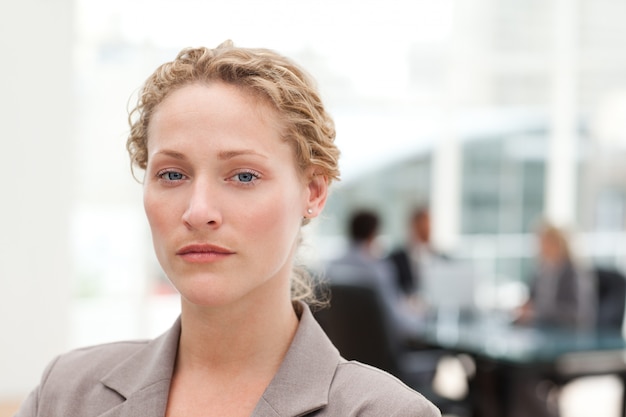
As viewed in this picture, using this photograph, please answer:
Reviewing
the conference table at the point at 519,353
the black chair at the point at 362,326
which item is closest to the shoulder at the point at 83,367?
the black chair at the point at 362,326

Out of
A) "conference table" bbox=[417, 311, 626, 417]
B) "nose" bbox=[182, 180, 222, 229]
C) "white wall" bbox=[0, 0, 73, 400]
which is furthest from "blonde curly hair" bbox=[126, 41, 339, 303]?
"white wall" bbox=[0, 0, 73, 400]

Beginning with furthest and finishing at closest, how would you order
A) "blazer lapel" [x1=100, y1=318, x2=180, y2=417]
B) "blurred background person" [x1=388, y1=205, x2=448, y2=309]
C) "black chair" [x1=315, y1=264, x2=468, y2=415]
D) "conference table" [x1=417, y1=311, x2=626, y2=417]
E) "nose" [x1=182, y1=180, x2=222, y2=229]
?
"blurred background person" [x1=388, y1=205, x2=448, y2=309] < "conference table" [x1=417, y1=311, x2=626, y2=417] < "black chair" [x1=315, y1=264, x2=468, y2=415] < "blazer lapel" [x1=100, y1=318, x2=180, y2=417] < "nose" [x1=182, y1=180, x2=222, y2=229]

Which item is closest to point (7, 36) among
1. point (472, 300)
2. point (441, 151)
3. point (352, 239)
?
point (352, 239)

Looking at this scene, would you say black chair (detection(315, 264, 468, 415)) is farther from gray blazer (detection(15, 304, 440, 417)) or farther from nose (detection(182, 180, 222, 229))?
nose (detection(182, 180, 222, 229))

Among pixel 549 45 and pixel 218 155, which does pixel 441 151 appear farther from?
pixel 218 155

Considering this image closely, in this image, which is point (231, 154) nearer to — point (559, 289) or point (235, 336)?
point (235, 336)

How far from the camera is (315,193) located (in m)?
1.03

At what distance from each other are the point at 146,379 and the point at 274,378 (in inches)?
6.0

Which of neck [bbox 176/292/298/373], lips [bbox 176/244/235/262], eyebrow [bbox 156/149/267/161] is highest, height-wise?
eyebrow [bbox 156/149/267/161]

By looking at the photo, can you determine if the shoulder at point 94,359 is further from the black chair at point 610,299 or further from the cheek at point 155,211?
the black chair at point 610,299

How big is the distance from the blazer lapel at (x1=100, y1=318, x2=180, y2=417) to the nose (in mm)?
208

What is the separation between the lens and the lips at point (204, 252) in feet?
3.01

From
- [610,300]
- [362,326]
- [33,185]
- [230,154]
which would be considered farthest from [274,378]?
[610,300]

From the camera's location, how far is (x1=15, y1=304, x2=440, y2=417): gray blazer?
96 centimetres
